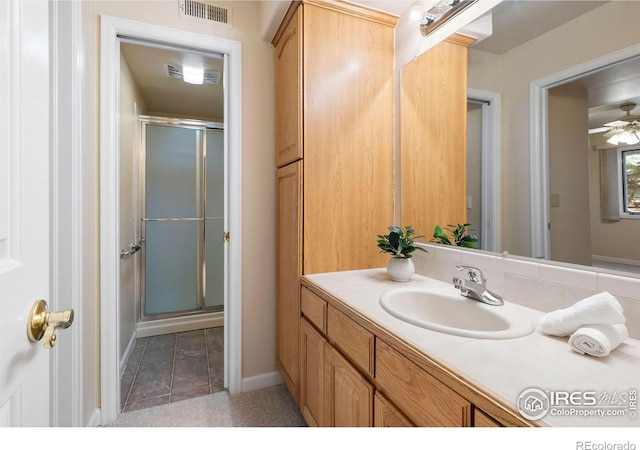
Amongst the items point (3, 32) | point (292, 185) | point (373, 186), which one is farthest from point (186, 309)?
point (3, 32)

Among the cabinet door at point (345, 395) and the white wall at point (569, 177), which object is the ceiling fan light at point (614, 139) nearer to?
the white wall at point (569, 177)

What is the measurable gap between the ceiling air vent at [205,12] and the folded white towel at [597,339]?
2.29m

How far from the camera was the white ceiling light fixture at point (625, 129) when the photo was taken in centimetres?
87

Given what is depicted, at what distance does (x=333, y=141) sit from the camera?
1.58 m

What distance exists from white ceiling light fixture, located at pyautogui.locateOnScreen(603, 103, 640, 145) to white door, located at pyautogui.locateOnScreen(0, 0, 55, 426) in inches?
58.2

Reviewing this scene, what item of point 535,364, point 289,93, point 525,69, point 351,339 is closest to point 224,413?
point 351,339

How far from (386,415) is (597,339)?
58 cm

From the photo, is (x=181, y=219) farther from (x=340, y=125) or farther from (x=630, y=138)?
(x=630, y=138)

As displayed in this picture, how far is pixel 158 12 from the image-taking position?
1739 millimetres

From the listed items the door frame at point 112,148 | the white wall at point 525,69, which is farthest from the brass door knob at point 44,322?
the white wall at point 525,69

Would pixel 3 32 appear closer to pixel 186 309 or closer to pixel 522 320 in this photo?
pixel 522 320

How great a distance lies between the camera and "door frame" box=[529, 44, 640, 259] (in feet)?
3.40

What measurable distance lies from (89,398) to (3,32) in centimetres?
182
